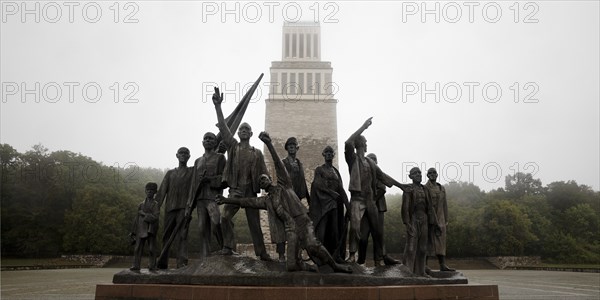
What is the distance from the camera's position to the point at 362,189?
333 inches

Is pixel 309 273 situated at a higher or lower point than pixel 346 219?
lower

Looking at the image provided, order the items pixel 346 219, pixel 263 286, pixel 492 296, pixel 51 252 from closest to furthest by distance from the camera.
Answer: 1. pixel 263 286
2. pixel 492 296
3. pixel 346 219
4. pixel 51 252

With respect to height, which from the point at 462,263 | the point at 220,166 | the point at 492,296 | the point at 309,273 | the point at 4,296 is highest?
the point at 220,166

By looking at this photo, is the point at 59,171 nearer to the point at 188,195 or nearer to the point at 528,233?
the point at 188,195

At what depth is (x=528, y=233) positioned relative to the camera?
4219 centimetres

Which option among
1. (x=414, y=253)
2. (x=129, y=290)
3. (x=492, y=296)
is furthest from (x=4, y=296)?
(x=492, y=296)

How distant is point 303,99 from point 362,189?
4454cm

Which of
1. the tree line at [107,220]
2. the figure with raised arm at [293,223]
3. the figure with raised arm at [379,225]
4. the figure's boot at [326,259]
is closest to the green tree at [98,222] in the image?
the tree line at [107,220]

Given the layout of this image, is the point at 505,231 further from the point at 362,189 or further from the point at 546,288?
the point at 362,189

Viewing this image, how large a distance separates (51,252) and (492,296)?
1555 inches

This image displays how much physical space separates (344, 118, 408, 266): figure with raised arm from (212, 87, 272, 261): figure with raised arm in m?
1.48

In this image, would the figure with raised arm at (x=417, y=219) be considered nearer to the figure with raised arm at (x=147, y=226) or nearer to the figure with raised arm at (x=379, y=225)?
the figure with raised arm at (x=379, y=225)

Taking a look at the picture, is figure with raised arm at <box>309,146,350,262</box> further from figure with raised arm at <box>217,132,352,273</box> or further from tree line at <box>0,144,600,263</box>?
tree line at <box>0,144,600,263</box>

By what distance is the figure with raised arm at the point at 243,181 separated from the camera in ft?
26.8
